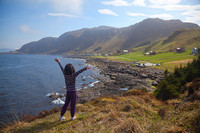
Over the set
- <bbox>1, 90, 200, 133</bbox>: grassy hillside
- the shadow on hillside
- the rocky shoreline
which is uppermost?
<bbox>1, 90, 200, 133</bbox>: grassy hillside

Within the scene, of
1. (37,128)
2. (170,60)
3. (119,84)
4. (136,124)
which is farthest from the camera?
(170,60)

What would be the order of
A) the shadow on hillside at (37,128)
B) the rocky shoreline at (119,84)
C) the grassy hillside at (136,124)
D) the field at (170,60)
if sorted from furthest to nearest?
1. the field at (170,60)
2. the rocky shoreline at (119,84)
3. the shadow on hillside at (37,128)
4. the grassy hillside at (136,124)

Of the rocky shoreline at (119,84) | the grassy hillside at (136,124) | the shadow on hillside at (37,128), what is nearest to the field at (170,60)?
the rocky shoreline at (119,84)

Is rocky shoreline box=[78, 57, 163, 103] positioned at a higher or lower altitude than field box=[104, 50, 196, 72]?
lower

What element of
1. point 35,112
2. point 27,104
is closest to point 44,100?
point 27,104

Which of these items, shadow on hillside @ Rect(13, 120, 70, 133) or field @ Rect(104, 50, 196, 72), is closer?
shadow on hillside @ Rect(13, 120, 70, 133)

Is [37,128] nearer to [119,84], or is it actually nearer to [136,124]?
[136,124]

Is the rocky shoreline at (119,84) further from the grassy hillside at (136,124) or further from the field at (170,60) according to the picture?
the grassy hillside at (136,124)

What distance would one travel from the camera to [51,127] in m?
5.84

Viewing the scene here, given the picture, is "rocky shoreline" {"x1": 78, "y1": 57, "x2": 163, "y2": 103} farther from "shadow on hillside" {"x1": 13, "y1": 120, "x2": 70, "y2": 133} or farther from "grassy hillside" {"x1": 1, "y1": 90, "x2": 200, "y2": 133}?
"grassy hillside" {"x1": 1, "y1": 90, "x2": 200, "y2": 133}

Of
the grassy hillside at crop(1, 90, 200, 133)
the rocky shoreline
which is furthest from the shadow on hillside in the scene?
Answer: the rocky shoreline

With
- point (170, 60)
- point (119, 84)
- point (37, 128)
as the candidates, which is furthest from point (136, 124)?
point (170, 60)

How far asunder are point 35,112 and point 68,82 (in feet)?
48.3

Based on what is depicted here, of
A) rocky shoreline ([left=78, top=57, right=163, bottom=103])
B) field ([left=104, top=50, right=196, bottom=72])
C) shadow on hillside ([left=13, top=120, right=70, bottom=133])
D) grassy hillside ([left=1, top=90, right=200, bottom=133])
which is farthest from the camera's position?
field ([left=104, top=50, right=196, bottom=72])
